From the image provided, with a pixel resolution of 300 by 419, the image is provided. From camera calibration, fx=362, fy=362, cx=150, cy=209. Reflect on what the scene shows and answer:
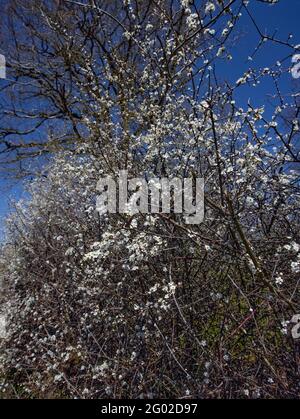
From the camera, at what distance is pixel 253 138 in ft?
9.90

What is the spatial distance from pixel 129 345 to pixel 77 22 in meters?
6.36

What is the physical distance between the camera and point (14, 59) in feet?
26.9

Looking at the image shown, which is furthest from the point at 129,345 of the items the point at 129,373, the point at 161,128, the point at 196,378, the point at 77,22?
the point at 77,22

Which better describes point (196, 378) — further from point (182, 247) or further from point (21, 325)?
point (21, 325)

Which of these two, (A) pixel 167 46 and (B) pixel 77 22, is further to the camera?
(B) pixel 77 22

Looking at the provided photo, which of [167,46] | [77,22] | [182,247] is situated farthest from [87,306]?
[77,22]

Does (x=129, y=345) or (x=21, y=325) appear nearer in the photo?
(x=129, y=345)
